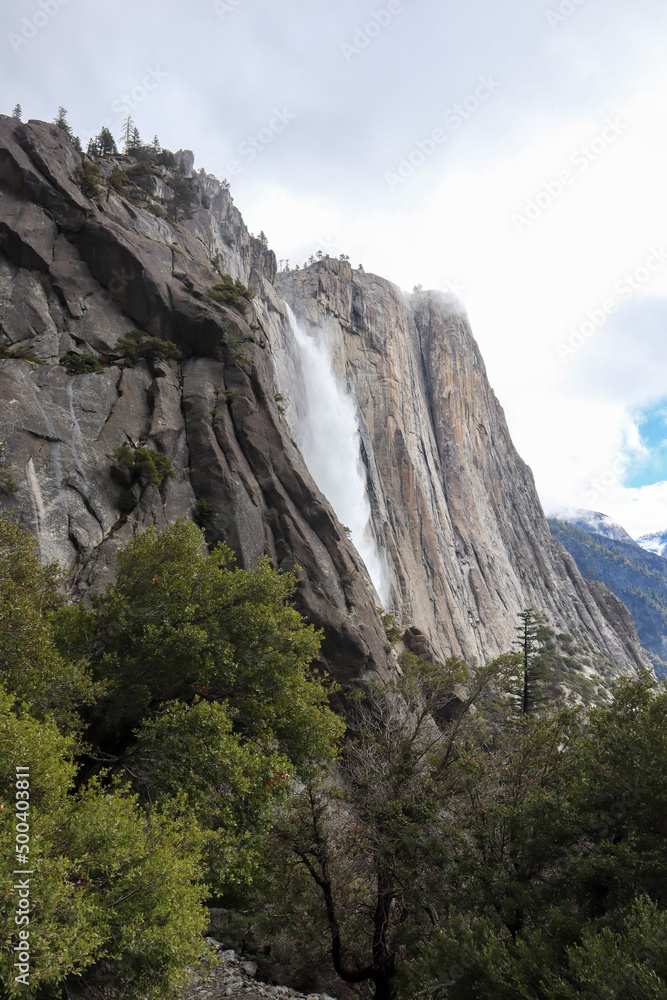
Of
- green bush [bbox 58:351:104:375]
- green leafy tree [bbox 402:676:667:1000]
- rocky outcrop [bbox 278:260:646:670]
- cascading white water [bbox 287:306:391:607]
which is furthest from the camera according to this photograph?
rocky outcrop [bbox 278:260:646:670]

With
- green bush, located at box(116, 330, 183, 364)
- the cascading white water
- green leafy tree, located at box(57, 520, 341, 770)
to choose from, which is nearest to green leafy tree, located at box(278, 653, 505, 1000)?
green leafy tree, located at box(57, 520, 341, 770)

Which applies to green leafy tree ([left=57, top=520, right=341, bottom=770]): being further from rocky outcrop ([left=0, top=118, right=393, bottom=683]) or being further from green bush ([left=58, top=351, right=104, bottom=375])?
green bush ([left=58, top=351, right=104, bottom=375])

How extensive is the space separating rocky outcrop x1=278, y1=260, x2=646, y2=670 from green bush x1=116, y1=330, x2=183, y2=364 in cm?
3504

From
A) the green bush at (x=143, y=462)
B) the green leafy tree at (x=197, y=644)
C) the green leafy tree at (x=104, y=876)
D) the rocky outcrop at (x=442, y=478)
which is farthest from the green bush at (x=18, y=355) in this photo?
the rocky outcrop at (x=442, y=478)

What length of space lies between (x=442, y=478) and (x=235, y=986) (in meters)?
73.2

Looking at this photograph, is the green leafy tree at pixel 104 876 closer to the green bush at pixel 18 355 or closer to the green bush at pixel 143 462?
the green bush at pixel 143 462

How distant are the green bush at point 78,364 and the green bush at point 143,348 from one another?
2395 mm

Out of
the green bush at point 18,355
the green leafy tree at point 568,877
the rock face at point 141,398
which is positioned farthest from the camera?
the green bush at point 18,355

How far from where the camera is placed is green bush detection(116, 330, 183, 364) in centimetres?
2731

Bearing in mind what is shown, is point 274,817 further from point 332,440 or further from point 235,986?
point 332,440

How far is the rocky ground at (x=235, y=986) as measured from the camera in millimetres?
11685

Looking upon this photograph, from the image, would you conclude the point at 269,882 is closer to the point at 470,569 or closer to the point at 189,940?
the point at 189,940

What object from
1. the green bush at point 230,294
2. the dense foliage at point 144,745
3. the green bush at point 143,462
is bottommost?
the dense foliage at point 144,745

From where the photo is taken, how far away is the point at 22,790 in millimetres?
7492
